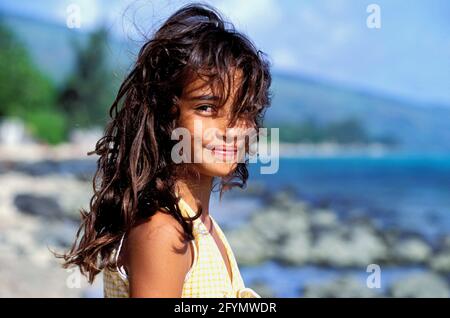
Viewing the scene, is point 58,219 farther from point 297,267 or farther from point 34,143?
point 34,143

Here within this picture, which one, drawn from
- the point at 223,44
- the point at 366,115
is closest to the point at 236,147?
the point at 223,44

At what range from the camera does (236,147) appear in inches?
62.0

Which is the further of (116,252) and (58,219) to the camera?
(58,219)

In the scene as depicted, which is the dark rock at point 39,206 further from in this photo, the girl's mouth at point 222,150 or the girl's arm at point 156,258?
the girl's arm at point 156,258

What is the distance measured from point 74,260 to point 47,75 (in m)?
34.4

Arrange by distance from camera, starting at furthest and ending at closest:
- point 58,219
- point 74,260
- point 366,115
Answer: point 366,115
point 58,219
point 74,260

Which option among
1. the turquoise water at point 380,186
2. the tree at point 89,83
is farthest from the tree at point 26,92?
the turquoise water at point 380,186

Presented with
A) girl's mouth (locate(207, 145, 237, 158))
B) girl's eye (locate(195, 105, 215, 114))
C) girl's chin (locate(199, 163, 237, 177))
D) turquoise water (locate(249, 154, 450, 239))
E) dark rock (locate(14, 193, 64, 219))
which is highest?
turquoise water (locate(249, 154, 450, 239))

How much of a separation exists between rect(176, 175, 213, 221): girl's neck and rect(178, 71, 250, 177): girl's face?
0.11 feet

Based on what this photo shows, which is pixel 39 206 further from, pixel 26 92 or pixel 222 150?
pixel 26 92

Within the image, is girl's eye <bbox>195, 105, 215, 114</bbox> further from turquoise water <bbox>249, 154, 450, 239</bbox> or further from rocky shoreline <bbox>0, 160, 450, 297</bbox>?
turquoise water <bbox>249, 154, 450, 239</bbox>

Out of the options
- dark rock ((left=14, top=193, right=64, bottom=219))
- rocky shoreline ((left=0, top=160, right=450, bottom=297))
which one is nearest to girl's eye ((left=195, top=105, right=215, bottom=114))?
rocky shoreline ((left=0, top=160, right=450, bottom=297))

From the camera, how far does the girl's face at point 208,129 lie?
154 centimetres

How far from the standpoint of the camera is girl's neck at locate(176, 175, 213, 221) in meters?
1.58
